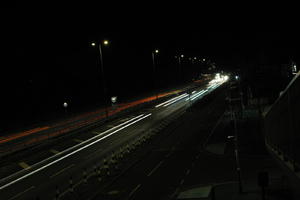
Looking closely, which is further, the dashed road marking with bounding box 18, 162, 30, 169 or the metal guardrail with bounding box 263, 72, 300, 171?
the dashed road marking with bounding box 18, 162, 30, 169

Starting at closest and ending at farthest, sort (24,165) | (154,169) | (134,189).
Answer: (134,189) → (154,169) → (24,165)

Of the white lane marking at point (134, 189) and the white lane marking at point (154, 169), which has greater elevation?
the white lane marking at point (134, 189)

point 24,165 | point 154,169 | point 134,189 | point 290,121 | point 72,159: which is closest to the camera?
point 290,121

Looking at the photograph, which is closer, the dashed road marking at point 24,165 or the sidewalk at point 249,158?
the sidewalk at point 249,158

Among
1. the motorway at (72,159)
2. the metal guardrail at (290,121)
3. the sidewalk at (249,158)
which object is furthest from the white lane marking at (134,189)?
the metal guardrail at (290,121)

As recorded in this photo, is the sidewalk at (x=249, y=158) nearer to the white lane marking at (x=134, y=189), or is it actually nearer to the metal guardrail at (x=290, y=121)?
the white lane marking at (x=134, y=189)

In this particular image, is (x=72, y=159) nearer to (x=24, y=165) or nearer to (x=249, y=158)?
(x=24, y=165)

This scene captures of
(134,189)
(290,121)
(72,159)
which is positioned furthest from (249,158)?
(290,121)

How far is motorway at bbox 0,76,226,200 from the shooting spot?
2083 centimetres

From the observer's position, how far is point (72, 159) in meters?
28.3

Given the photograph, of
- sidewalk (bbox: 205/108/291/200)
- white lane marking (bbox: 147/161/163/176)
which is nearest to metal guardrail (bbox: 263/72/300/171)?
sidewalk (bbox: 205/108/291/200)

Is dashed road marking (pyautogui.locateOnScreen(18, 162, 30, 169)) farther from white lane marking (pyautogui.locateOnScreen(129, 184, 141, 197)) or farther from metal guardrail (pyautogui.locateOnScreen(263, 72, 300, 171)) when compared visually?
metal guardrail (pyautogui.locateOnScreen(263, 72, 300, 171))

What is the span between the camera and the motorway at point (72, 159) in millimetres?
20828

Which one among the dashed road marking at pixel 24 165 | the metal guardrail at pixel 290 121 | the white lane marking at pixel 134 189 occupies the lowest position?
the white lane marking at pixel 134 189
